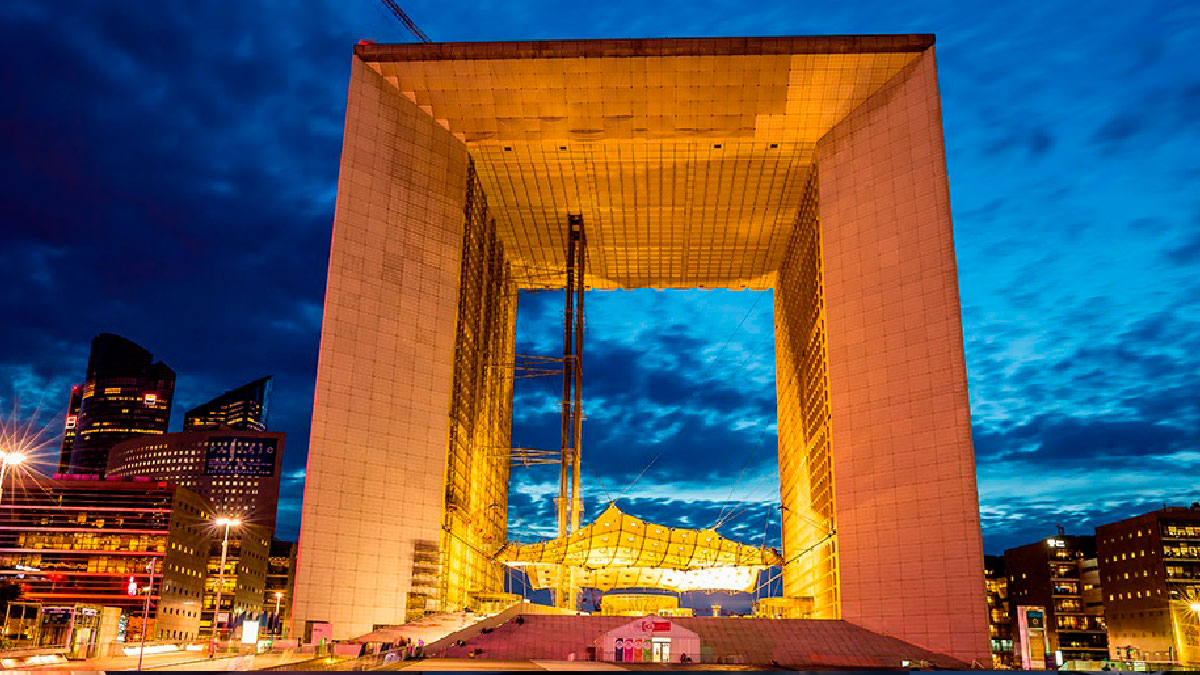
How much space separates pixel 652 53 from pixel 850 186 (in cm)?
1286

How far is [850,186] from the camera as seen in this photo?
51.3 m

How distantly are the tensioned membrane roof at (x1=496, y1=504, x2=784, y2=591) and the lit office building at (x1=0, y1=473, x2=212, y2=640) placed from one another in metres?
103

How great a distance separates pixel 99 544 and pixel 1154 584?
14797 centimetres

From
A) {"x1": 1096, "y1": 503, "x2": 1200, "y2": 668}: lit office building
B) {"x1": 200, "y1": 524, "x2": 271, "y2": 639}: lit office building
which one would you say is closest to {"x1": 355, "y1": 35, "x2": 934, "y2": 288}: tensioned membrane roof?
{"x1": 1096, "y1": 503, "x2": 1200, "y2": 668}: lit office building

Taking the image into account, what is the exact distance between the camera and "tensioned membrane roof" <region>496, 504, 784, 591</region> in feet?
175

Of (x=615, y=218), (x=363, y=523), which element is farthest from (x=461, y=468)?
(x=615, y=218)

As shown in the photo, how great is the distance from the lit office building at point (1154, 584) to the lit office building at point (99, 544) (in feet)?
413

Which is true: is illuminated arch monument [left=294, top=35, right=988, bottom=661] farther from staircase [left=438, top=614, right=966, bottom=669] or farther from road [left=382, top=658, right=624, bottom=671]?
road [left=382, top=658, right=624, bottom=671]

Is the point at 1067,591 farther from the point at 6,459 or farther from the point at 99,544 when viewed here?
the point at 99,544

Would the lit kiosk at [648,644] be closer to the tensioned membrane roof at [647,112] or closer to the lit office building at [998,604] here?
the tensioned membrane roof at [647,112]

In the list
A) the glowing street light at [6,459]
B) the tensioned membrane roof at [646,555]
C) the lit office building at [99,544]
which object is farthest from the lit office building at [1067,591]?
the glowing street light at [6,459]

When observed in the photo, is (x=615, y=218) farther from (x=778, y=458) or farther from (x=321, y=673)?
(x=321, y=673)

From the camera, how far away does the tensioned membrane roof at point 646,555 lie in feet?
175

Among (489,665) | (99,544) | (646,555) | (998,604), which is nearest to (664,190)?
(646,555)
